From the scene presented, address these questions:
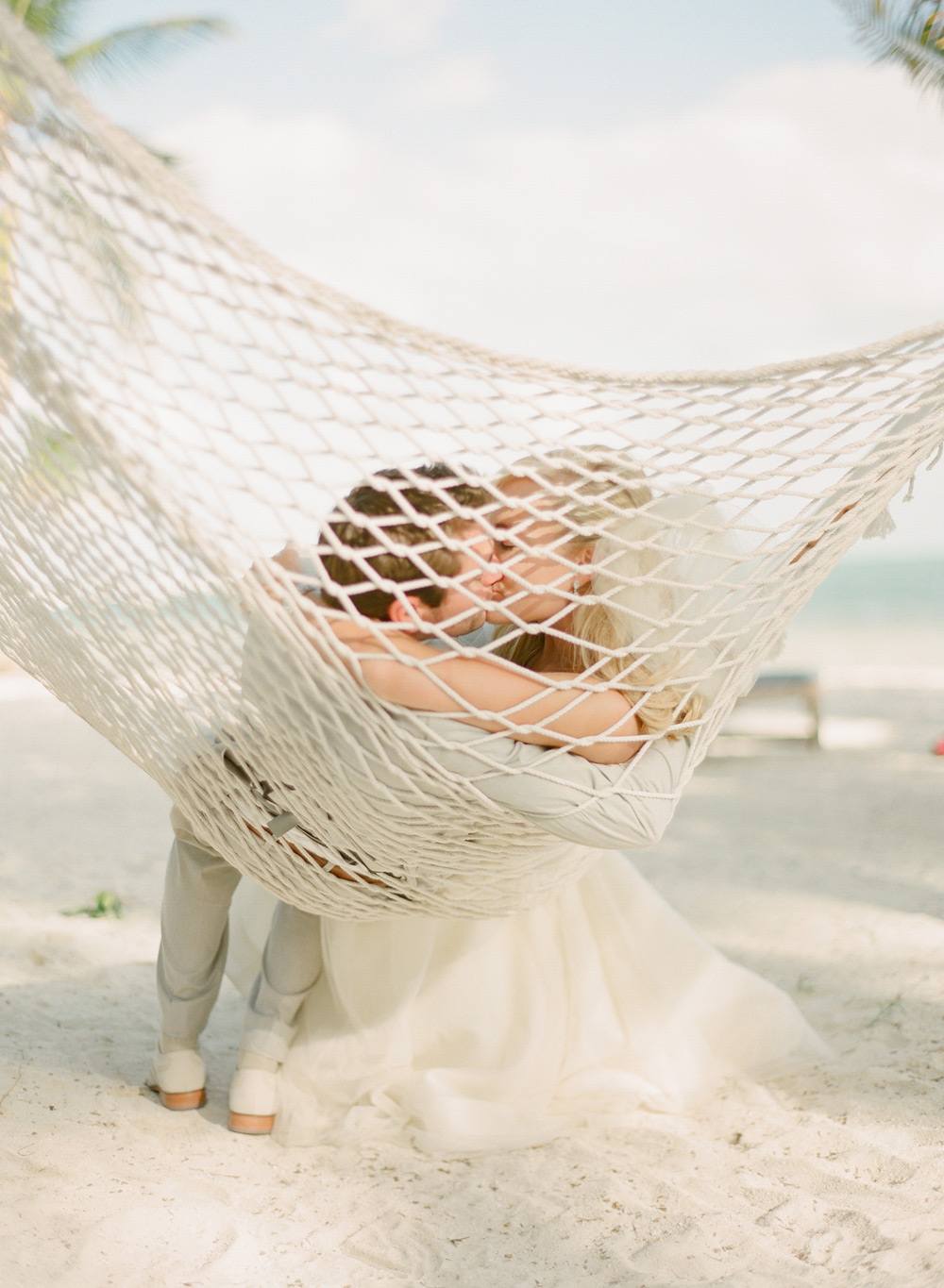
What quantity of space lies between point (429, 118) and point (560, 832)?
101 ft

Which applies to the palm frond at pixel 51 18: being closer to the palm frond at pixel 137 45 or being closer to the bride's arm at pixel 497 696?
the palm frond at pixel 137 45

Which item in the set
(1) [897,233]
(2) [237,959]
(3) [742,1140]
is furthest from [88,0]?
(1) [897,233]

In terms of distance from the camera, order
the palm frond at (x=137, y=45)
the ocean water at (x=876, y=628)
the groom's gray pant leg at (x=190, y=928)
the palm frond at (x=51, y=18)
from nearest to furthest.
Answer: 1. the groom's gray pant leg at (x=190, y=928)
2. the palm frond at (x=51, y=18)
3. the palm frond at (x=137, y=45)
4. the ocean water at (x=876, y=628)

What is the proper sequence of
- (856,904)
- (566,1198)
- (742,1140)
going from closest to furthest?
(566,1198) → (742,1140) → (856,904)

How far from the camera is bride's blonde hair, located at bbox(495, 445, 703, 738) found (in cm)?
112

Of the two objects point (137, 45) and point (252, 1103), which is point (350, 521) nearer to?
point (252, 1103)

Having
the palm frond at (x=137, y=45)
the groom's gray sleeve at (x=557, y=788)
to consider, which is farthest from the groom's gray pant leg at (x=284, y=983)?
the palm frond at (x=137, y=45)

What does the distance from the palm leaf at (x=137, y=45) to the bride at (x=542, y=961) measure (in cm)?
854

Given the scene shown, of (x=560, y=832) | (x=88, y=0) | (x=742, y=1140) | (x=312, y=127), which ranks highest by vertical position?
(x=312, y=127)

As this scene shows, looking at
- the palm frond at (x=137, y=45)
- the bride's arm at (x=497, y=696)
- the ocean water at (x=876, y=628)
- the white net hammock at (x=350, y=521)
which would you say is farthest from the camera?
the ocean water at (x=876, y=628)

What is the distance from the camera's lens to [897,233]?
2703 centimetres

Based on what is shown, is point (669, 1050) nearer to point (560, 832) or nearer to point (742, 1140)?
point (742, 1140)

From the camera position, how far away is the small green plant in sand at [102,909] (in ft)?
7.61

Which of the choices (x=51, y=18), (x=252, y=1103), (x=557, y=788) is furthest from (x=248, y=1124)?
(x=51, y=18)
